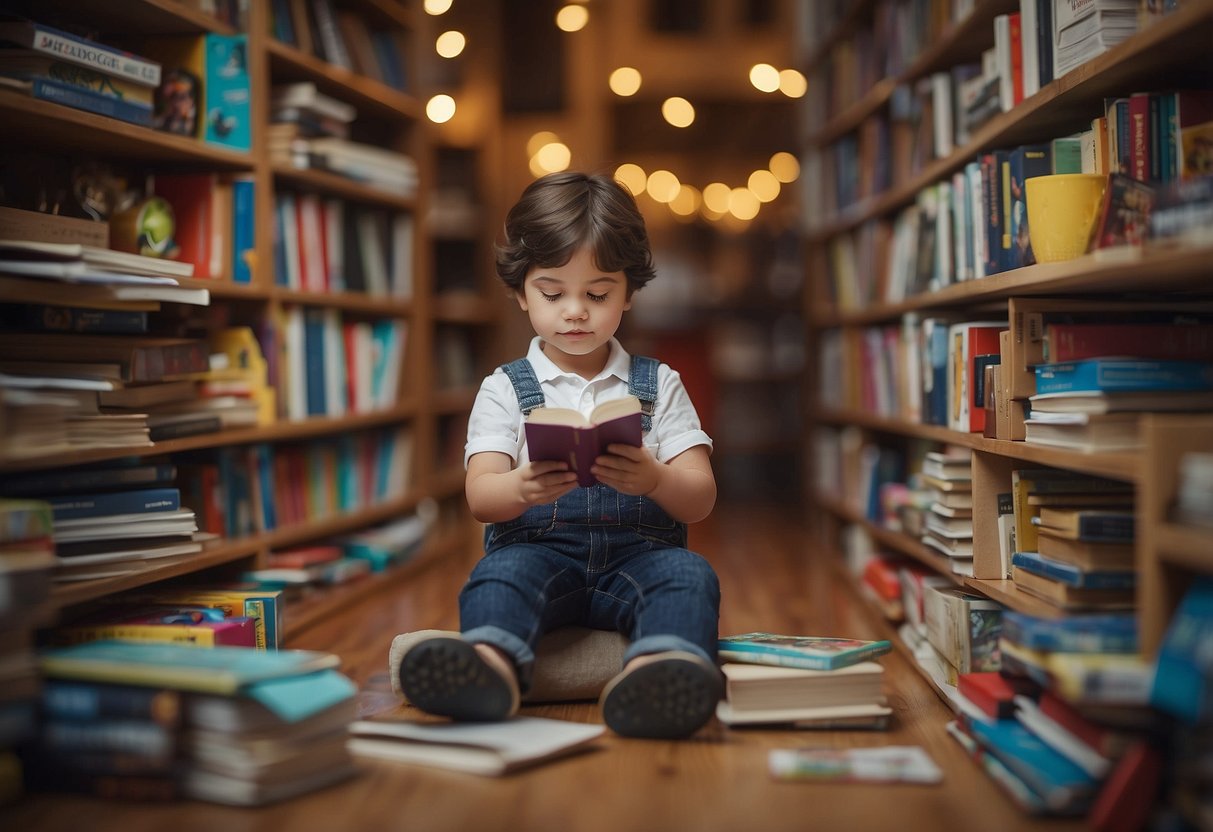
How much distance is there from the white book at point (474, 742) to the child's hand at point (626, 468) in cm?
39

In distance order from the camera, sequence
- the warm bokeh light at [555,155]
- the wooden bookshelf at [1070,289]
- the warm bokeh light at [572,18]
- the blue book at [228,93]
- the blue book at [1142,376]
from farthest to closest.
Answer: the warm bokeh light at [555,155] < the warm bokeh light at [572,18] < the blue book at [228,93] < the blue book at [1142,376] < the wooden bookshelf at [1070,289]

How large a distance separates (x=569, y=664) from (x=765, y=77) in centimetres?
394

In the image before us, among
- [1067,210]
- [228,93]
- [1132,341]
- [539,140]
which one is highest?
[539,140]

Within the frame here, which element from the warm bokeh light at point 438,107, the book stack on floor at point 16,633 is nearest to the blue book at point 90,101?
the book stack on floor at point 16,633

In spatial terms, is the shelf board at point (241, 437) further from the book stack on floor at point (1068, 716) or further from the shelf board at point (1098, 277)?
the shelf board at point (1098, 277)

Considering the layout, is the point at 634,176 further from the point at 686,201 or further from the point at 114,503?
the point at 114,503

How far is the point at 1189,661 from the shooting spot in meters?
1.20

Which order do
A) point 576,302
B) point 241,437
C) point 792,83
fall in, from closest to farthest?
point 576,302, point 241,437, point 792,83

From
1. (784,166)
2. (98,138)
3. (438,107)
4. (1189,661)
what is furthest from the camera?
(784,166)

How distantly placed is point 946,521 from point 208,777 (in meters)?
1.47

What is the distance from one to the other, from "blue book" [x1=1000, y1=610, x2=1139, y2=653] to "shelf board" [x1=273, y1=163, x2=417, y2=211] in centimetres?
216

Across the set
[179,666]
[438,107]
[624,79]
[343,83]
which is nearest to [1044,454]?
[179,666]

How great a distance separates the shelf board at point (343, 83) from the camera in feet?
9.12

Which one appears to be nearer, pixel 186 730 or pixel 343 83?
pixel 186 730
